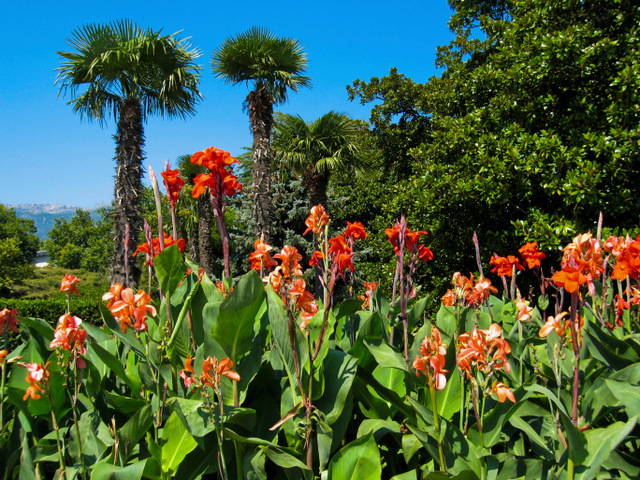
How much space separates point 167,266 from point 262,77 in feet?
40.8

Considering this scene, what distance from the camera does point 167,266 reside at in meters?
1.29

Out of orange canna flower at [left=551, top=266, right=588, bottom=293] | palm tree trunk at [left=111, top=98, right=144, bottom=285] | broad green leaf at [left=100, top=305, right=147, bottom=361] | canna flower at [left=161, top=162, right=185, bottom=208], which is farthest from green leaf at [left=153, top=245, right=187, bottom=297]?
palm tree trunk at [left=111, top=98, right=144, bottom=285]

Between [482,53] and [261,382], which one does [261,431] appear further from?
[482,53]

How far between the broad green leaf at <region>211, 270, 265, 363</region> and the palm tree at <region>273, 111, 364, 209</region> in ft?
42.3

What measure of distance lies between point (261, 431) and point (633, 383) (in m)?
1.03

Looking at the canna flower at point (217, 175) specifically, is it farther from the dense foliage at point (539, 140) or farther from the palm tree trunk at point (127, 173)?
the palm tree trunk at point (127, 173)

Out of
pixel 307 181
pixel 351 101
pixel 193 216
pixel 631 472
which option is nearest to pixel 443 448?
pixel 631 472

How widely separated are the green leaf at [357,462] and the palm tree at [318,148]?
13.0 m

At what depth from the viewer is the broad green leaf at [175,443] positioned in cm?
109

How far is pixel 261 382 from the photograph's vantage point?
1286 millimetres

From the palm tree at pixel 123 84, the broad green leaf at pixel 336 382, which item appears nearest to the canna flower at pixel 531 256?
the broad green leaf at pixel 336 382

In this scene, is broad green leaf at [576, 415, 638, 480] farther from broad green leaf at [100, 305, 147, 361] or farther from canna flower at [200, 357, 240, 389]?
broad green leaf at [100, 305, 147, 361]

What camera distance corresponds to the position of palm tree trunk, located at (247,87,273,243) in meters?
12.4

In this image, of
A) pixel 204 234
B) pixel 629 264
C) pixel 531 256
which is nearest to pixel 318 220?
pixel 629 264
